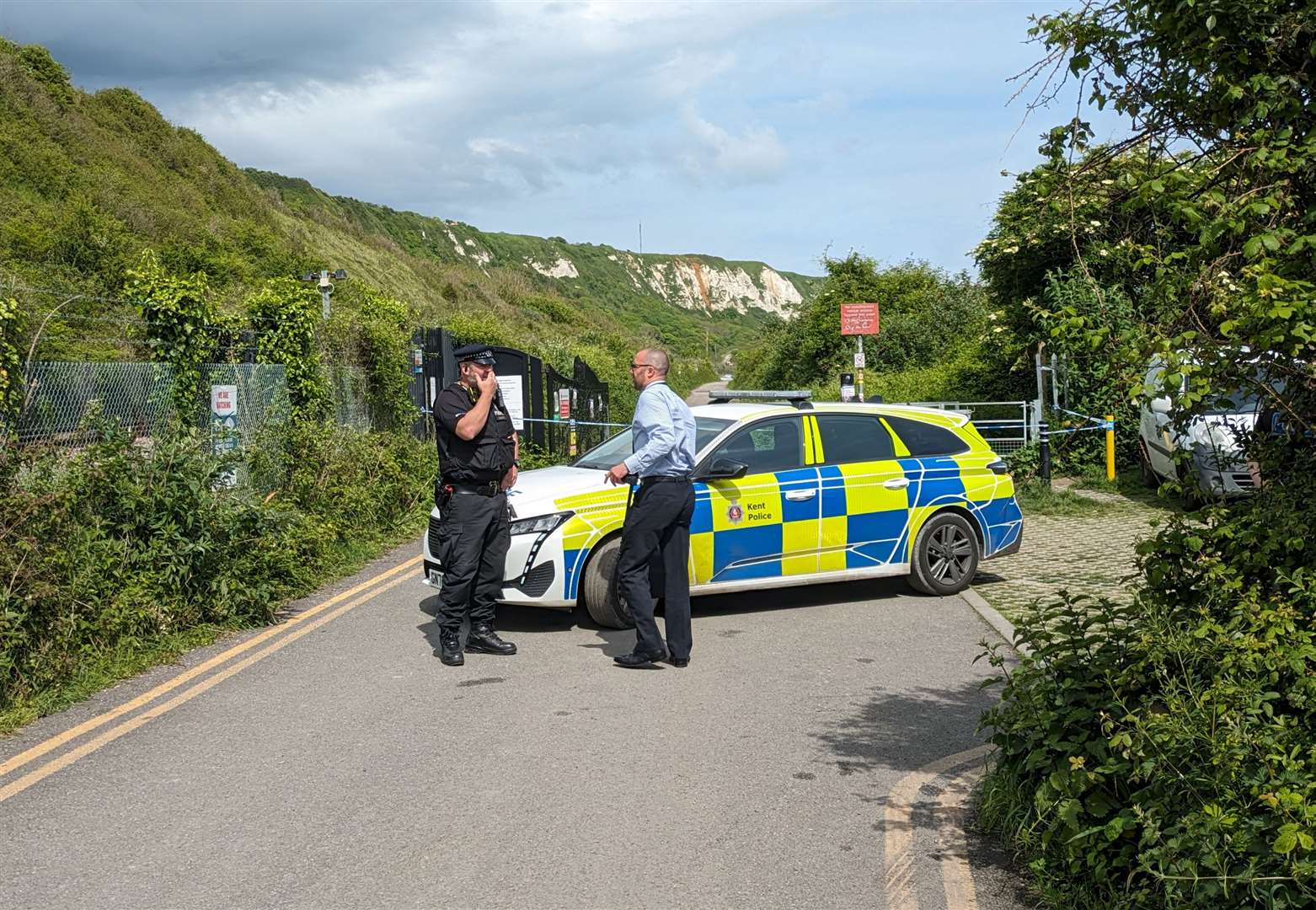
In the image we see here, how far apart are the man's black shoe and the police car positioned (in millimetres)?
928

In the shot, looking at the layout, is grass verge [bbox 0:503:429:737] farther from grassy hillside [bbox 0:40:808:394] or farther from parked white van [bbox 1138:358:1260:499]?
parked white van [bbox 1138:358:1260:499]

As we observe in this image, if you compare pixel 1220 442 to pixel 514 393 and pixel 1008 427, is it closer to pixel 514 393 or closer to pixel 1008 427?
pixel 1008 427

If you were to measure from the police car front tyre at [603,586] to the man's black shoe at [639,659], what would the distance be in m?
0.98

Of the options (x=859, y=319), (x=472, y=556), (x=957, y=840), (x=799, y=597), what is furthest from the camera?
(x=859, y=319)

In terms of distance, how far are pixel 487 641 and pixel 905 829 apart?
3.72 m

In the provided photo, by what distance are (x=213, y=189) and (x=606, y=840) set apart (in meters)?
49.1

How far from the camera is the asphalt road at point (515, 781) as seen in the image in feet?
14.0

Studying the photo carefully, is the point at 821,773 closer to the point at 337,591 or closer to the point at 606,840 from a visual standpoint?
the point at 606,840

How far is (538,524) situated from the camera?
330 inches

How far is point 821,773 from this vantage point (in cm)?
548

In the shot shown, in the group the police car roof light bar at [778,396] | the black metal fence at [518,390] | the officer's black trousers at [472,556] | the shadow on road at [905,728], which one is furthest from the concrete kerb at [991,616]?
the black metal fence at [518,390]

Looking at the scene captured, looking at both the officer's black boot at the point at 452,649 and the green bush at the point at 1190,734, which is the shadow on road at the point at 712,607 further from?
the green bush at the point at 1190,734

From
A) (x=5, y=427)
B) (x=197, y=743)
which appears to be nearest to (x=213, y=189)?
(x=5, y=427)

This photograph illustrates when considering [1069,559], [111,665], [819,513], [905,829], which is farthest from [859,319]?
[905,829]
